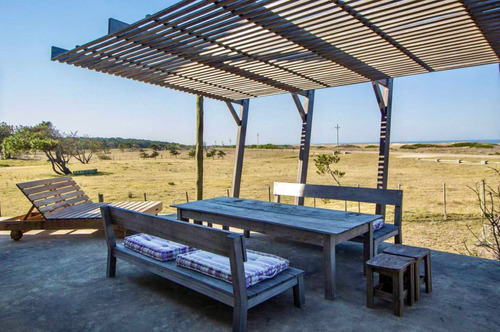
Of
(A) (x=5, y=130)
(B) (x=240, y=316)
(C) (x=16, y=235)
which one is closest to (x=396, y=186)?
(C) (x=16, y=235)

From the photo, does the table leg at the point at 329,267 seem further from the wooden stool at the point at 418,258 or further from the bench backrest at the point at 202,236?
the bench backrest at the point at 202,236

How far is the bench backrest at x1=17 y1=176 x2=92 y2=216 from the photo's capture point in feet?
16.8

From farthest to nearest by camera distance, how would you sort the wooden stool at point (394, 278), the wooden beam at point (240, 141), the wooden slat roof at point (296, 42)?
the wooden beam at point (240, 141)
the wooden slat roof at point (296, 42)
the wooden stool at point (394, 278)

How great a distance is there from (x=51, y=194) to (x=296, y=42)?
182 inches

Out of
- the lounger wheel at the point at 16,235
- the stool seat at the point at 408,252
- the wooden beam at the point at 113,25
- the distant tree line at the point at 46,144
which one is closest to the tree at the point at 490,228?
the stool seat at the point at 408,252

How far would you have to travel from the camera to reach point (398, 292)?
249cm

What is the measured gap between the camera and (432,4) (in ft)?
9.01

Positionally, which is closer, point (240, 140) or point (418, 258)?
point (418, 258)

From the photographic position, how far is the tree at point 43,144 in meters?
22.4

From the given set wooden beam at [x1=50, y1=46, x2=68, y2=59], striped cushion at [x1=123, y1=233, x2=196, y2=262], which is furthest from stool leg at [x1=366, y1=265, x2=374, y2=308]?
wooden beam at [x1=50, y1=46, x2=68, y2=59]

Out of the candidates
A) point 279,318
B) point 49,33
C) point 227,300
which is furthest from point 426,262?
point 49,33

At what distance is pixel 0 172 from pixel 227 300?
80.9 ft

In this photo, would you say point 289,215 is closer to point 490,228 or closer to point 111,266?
point 111,266

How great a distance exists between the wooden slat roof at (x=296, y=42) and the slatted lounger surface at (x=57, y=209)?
2181 mm
